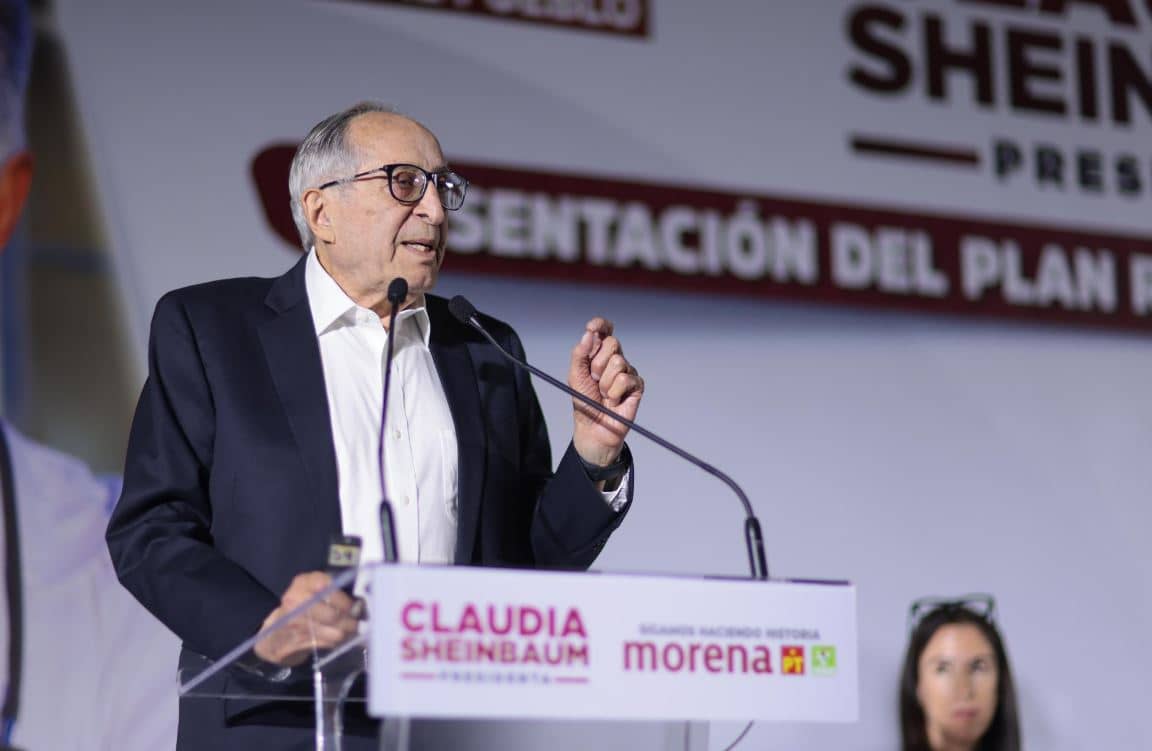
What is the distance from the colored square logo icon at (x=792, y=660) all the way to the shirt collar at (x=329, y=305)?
0.80 meters

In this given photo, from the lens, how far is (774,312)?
4.02m

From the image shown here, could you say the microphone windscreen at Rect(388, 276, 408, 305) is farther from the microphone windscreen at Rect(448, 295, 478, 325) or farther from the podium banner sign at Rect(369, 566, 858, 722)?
the podium banner sign at Rect(369, 566, 858, 722)

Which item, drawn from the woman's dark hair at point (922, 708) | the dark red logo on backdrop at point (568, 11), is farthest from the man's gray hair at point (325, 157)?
the woman's dark hair at point (922, 708)

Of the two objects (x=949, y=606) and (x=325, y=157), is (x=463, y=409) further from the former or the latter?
(x=949, y=606)

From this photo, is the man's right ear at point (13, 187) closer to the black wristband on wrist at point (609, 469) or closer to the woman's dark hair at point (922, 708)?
the black wristband on wrist at point (609, 469)

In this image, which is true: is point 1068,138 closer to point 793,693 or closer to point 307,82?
point 307,82

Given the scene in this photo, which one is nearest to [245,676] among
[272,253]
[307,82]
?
[272,253]

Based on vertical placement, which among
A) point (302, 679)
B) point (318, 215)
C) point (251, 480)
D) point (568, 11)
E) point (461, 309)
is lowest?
point (302, 679)

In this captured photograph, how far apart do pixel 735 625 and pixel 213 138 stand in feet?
7.50

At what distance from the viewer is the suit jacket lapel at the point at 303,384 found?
72.9 inches

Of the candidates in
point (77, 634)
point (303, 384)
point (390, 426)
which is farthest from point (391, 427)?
point (77, 634)

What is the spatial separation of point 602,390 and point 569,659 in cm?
57

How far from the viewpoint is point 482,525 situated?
1969 mm

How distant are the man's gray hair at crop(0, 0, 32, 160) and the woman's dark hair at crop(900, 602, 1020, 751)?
2.52 m
